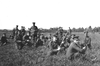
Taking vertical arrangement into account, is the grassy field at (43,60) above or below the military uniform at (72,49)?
below

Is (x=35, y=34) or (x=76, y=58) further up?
(x=35, y=34)

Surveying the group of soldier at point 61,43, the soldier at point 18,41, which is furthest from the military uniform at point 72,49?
the soldier at point 18,41

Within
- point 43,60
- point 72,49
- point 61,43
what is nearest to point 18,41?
point 61,43

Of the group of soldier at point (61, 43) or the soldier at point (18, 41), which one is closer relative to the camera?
the group of soldier at point (61, 43)

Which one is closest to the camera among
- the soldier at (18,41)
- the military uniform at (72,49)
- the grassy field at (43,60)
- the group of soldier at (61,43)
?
the grassy field at (43,60)

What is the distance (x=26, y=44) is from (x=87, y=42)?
6197mm

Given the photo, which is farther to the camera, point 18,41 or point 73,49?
point 18,41

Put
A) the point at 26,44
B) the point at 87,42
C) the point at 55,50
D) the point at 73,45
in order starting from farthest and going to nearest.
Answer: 1. the point at 26,44
2. the point at 87,42
3. the point at 55,50
4. the point at 73,45

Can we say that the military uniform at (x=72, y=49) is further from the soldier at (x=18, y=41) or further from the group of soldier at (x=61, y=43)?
the soldier at (x=18, y=41)

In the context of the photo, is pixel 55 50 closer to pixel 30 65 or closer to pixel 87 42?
pixel 30 65

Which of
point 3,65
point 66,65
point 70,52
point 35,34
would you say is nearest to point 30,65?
point 3,65

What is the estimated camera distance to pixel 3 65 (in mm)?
7520

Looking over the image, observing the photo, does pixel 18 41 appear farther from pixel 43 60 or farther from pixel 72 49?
pixel 72 49

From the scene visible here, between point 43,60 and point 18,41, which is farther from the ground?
point 18,41
